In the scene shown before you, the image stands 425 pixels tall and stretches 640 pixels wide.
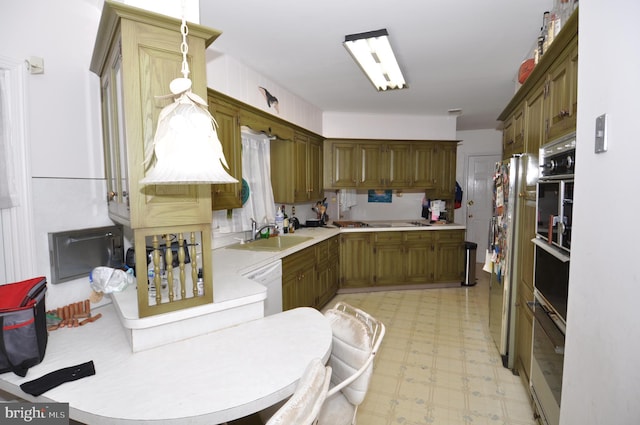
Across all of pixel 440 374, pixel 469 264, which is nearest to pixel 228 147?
pixel 440 374

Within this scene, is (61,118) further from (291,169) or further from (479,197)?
(479,197)

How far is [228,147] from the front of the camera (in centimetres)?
262

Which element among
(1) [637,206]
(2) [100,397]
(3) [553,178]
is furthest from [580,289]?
(2) [100,397]

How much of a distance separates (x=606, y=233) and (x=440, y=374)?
1.96 metres

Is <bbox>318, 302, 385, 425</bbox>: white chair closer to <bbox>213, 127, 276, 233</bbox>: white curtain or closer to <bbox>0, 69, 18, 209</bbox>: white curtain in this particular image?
<bbox>0, 69, 18, 209</bbox>: white curtain

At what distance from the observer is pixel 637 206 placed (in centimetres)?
78

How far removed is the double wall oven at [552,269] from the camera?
1446 mm

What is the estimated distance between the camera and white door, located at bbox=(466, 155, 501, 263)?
5816mm

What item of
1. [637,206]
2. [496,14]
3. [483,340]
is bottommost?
[483,340]

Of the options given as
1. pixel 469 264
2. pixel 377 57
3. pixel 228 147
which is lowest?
pixel 469 264

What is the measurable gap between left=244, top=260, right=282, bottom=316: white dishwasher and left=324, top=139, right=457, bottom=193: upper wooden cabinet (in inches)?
89.4

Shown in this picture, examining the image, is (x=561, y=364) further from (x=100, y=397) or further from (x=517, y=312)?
(x=100, y=397)

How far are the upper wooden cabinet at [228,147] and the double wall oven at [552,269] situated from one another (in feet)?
6.73

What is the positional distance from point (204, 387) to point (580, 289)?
52.1 inches
